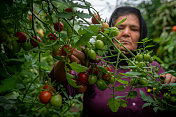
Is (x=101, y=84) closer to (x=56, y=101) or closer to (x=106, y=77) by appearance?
(x=106, y=77)

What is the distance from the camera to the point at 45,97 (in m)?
0.49

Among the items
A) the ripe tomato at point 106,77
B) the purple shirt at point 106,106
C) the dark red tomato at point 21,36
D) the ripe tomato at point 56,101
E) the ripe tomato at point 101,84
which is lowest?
the purple shirt at point 106,106

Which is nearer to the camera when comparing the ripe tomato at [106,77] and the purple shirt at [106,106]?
the ripe tomato at [106,77]

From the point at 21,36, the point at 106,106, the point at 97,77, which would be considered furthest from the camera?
the point at 106,106

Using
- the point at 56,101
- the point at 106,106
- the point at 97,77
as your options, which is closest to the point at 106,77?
the point at 97,77

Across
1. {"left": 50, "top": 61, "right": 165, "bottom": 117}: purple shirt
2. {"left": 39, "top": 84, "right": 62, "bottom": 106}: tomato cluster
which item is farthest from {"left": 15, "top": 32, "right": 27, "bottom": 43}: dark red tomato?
{"left": 50, "top": 61, "right": 165, "bottom": 117}: purple shirt

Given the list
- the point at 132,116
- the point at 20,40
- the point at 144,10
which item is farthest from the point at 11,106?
the point at 144,10

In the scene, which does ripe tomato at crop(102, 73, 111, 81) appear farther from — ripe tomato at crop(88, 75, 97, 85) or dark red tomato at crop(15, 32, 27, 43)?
dark red tomato at crop(15, 32, 27, 43)

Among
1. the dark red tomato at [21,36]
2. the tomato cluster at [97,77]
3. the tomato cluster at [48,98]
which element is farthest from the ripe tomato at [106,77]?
the dark red tomato at [21,36]

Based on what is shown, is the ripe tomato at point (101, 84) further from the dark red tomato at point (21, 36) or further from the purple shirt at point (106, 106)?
the purple shirt at point (106, 106)

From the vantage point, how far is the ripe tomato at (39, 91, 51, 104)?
0.49 meters

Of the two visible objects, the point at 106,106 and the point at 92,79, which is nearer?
the point at 92,79

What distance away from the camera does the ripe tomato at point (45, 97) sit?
49 cm

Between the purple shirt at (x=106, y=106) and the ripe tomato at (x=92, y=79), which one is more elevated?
the ripe tomato at (x=92, y=79)
